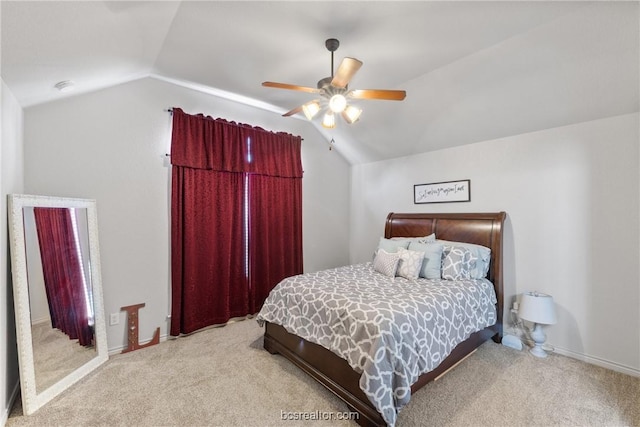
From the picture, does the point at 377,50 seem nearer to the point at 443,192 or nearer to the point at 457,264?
the point at 443,192

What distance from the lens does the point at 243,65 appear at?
257 centimetres

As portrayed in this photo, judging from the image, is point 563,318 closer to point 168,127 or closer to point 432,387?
point 432,387

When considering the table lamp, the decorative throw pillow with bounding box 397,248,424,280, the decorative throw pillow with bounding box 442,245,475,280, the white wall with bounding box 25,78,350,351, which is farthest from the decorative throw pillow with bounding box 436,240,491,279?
the white wall with bounding box 25,78,350,351

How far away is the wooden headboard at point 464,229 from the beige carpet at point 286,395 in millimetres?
704

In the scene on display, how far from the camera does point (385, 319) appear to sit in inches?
Result: 71.0

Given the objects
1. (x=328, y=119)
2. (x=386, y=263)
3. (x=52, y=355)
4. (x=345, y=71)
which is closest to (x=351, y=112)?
(x=328, y=119)

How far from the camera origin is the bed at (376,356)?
178cm

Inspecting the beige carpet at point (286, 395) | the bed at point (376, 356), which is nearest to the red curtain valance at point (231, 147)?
the bed at point (376, 356)

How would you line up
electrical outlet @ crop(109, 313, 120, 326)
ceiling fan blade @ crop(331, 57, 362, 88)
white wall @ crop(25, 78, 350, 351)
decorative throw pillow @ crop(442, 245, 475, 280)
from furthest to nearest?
1. decorative throw pillow @ crop(442, 245, 475, 280)
2. electrical outlet @ crop(109, 313, 120, 326)
3. white wall @ crop(25, 78, 350, 351)
4. ceiling fan blade @ crop(331, 57, 362, 88)

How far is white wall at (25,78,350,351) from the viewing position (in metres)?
2.38

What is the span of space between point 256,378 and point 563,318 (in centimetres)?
285

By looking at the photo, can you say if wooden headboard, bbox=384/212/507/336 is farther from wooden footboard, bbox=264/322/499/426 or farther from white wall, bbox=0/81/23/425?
white wall, bbox=0/81/23/425

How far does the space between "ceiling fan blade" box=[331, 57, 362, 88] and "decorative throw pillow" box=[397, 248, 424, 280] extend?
1.78 metres

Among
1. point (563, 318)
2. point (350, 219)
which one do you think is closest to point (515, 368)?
point (563, 318)
